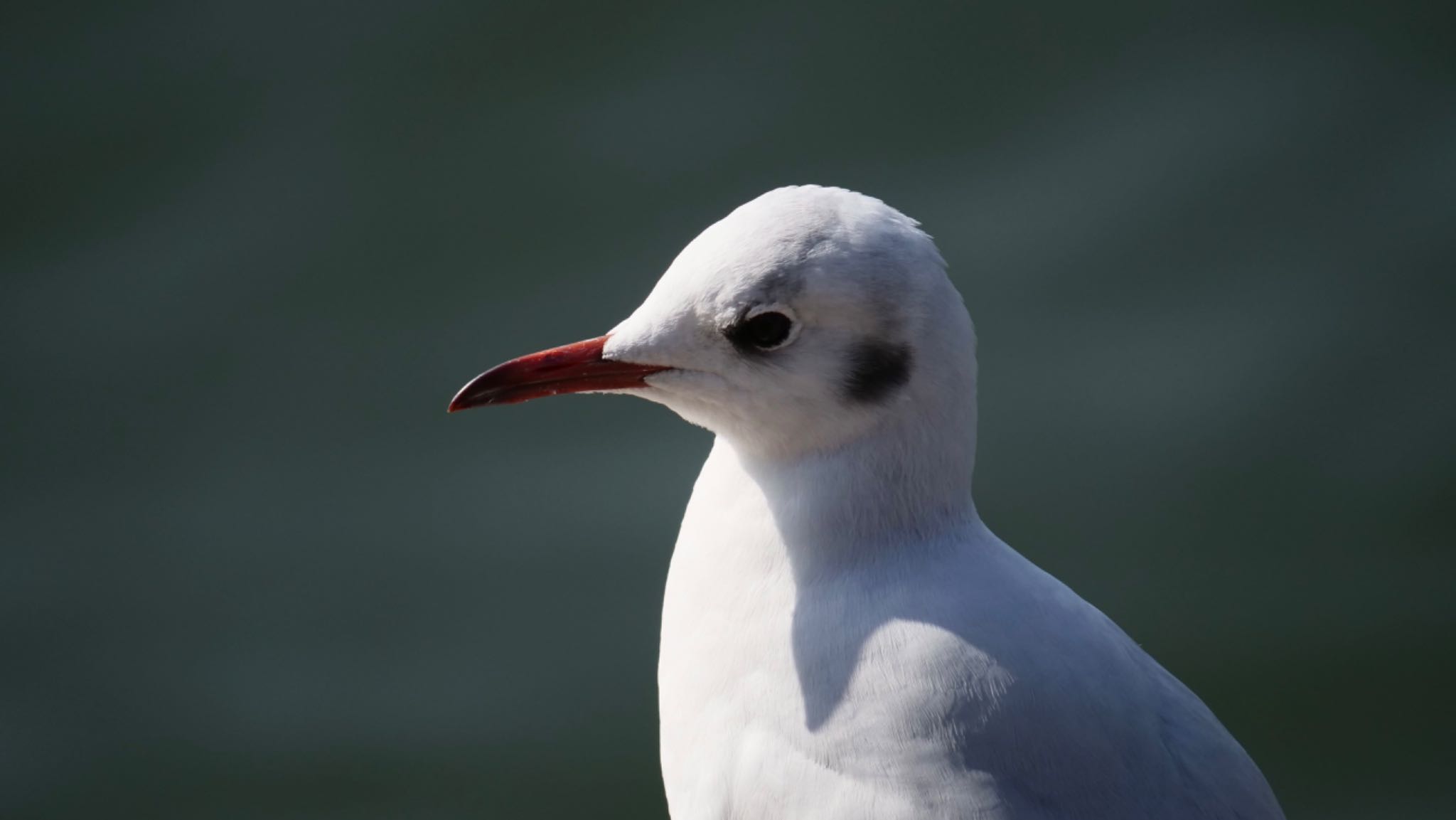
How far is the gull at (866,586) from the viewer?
7.27 ft

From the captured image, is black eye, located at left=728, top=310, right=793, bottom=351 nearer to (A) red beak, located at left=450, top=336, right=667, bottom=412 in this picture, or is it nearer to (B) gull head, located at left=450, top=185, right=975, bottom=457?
(B) gull head, located at left=450, top=185, right=975, bottom=457

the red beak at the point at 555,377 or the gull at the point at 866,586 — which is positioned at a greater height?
the red beak at the point at 555,377

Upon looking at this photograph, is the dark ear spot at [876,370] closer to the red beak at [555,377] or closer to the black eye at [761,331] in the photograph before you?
the black eye at [761,331]

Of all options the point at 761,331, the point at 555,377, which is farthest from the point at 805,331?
the point at 555,377

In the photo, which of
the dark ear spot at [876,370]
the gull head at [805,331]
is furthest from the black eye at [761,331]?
the dark ear spot at [876,370]

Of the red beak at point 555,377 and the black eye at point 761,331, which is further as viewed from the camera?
the red beak at point 555,377

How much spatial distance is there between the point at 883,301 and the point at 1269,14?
3148mm

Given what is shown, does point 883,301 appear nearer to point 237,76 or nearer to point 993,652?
point 993,652

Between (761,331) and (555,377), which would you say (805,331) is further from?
(555,377)

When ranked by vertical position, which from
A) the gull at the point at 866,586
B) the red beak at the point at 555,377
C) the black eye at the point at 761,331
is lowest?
the gull at the point at 866,586

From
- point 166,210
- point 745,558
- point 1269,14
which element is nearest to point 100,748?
point 166,210

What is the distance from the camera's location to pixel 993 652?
7.62 feet

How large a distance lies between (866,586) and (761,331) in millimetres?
456

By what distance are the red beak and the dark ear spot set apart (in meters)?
0.31
